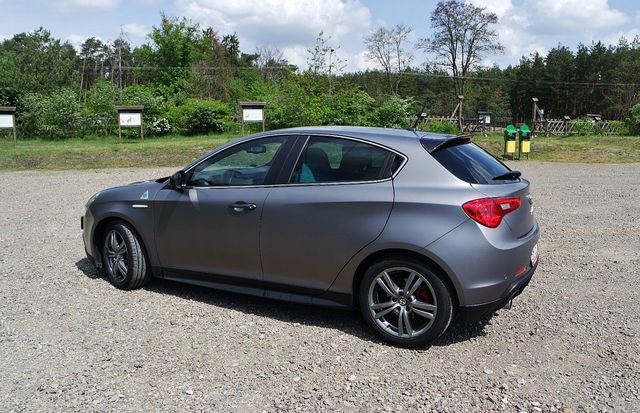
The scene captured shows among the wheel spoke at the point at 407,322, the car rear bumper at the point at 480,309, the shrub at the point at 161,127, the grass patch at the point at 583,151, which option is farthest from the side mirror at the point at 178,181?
the shrub at the point at 161,127

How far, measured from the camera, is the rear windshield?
4.13 meters

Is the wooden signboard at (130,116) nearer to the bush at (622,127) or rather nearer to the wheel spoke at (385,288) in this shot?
the wheel spoke at (385,288)

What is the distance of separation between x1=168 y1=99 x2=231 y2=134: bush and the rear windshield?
2395 centimetres

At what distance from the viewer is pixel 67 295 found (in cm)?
533

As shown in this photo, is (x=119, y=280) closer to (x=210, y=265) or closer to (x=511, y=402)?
(x=210, y=265)

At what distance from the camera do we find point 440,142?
4.35 meters

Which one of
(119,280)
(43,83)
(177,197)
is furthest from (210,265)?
(43,83)

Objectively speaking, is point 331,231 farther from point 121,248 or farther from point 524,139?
point 524,139

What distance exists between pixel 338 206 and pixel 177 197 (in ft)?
5.34

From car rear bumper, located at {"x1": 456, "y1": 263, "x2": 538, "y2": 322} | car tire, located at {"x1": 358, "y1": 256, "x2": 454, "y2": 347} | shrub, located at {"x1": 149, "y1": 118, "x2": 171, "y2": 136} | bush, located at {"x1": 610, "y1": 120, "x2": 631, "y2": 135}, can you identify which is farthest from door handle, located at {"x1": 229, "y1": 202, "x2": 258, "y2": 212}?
bush, located at {"x1": 610, "y1": 120, "x2": 631, "y2": 135}

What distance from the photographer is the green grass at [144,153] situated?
751 inches

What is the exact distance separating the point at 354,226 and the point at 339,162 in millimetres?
589

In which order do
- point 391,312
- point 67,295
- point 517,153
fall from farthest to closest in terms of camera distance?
point 517,153
point 67,295
point 391,312

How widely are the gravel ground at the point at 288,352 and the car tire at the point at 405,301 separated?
0.13 meters
